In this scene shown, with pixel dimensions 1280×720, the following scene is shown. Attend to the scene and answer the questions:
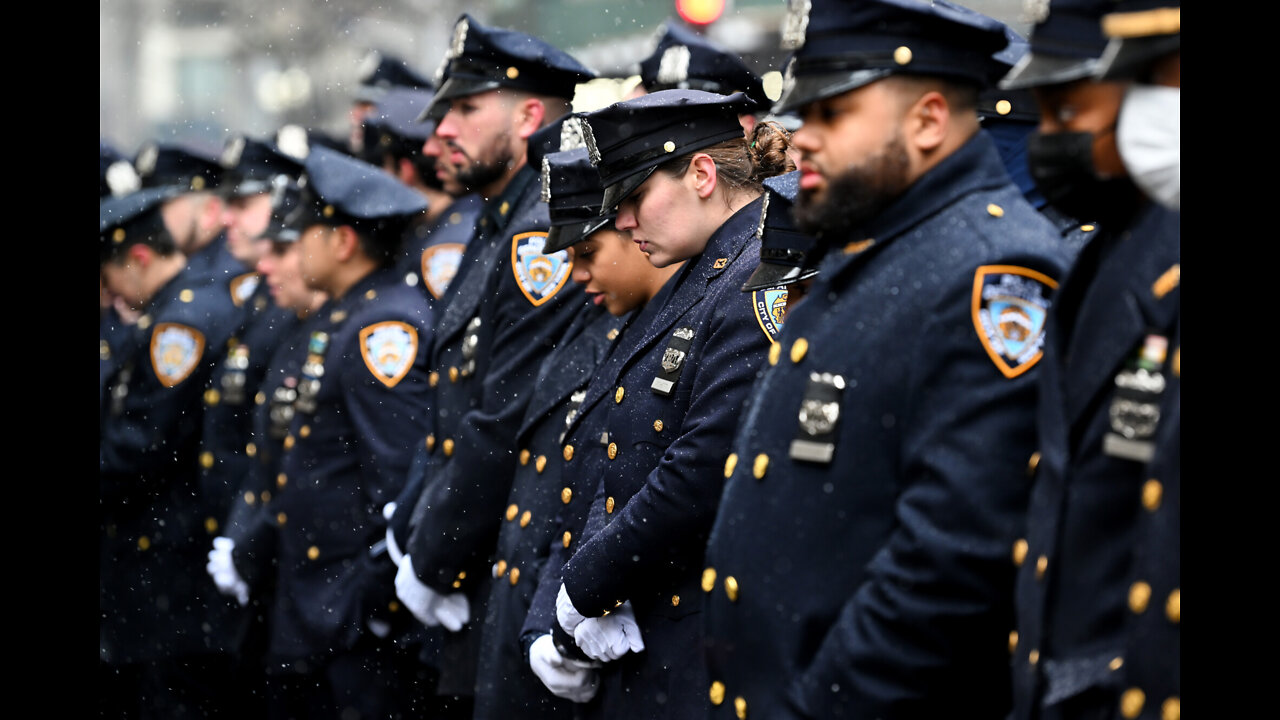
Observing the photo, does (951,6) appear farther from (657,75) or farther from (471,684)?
(471,684)

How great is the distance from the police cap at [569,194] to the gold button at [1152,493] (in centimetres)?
269

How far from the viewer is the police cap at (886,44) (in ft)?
10.4

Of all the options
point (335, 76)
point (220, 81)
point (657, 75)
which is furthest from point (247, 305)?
point (220, 81)

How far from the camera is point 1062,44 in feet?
9.24

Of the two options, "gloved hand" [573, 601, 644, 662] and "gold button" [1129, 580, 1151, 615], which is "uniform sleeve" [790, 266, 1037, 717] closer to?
"gold button" [1129, 580, 1151, 615]

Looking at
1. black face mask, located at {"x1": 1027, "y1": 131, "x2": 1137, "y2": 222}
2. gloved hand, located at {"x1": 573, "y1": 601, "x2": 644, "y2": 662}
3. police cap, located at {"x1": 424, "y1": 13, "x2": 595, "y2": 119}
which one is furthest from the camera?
police cap, located at {"x1": 424, "y1": 13, "x2": 595, "y2": 119}

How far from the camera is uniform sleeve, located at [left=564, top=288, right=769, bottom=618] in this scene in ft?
13.3

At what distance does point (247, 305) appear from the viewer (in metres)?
8.76

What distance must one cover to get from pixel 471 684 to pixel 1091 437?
3763mm

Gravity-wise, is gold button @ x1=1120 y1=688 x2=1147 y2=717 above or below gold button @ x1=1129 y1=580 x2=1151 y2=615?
below

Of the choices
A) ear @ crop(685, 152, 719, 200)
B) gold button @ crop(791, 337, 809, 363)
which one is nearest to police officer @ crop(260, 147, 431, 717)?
ear @ crop(685, 152, 719, 200)

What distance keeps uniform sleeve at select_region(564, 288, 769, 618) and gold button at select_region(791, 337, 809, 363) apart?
2.58 feet

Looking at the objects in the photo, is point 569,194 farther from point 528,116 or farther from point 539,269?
point 528,116

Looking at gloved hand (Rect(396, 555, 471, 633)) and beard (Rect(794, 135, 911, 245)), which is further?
gloved hand (Rect(396, 555, 471, 633))
